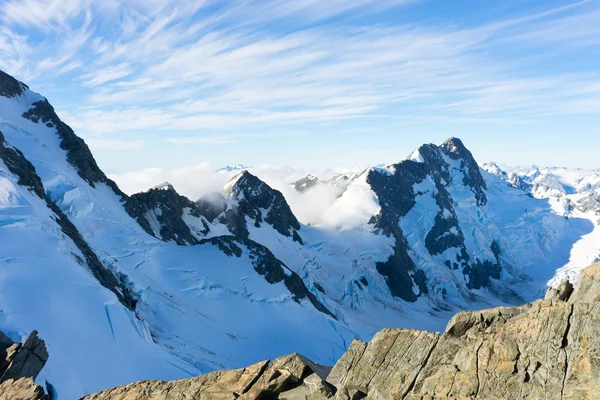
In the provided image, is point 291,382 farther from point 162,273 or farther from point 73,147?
point 73,147

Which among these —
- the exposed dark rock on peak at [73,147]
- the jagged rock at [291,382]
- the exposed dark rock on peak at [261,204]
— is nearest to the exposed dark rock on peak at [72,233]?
the exposed dark rock on peak at [73,147]

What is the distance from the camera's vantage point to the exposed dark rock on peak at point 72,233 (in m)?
62.0

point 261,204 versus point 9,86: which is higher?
point 9,86

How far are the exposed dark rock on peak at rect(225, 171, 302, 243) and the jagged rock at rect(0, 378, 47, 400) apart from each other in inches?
5197

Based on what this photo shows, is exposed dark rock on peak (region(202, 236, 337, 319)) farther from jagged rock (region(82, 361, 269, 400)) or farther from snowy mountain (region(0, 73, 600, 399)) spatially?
jagged rock (region(82, 361, 269, 400))

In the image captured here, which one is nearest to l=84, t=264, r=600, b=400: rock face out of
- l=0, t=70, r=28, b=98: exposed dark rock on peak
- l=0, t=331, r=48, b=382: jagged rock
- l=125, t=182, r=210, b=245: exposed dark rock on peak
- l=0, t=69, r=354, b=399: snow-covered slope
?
l=0, t=331, r=48, b=382: jagged rock

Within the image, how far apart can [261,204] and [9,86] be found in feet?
286

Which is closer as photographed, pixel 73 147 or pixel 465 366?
pixel 465 366

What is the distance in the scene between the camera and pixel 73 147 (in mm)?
101562

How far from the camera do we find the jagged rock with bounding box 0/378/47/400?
21.3 meters

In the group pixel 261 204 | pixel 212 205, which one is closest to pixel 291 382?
pixel 212 205

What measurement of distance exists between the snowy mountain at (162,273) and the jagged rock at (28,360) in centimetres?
529

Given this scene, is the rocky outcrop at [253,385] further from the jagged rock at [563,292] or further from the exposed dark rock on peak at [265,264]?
the exposed dark rock on peak at [265,264]

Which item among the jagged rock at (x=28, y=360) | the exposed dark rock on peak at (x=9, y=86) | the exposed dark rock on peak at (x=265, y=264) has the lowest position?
the exposed dark rock on peak at (x=265, y=264)
